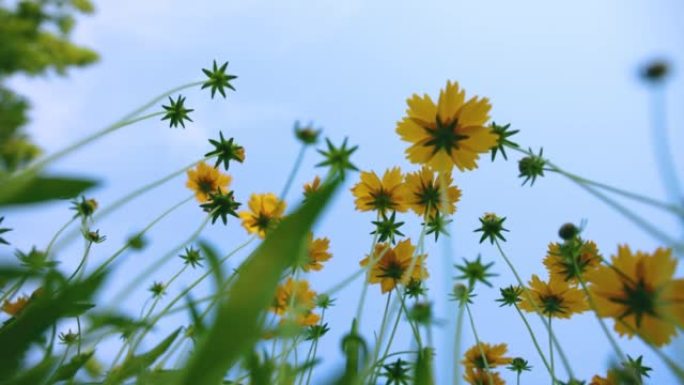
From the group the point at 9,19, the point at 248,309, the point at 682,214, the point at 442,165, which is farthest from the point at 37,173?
the point at 9,19

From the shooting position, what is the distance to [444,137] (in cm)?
86

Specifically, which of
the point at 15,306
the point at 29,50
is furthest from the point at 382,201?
the point at 29,50

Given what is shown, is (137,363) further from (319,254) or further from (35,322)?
(319,254)

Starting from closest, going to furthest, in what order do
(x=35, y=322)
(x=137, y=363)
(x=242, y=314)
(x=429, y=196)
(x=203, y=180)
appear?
(x=242, y=314) < (x=35, y=322) < (x=137, y=363) < (x=429, y=196) < (x=203, y=180)

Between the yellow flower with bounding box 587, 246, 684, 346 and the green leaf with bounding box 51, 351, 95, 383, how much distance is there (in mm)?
664

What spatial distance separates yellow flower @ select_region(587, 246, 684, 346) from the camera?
0.53 meters

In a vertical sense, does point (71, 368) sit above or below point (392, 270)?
below

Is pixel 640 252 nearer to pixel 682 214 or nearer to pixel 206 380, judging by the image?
pixel 682 214

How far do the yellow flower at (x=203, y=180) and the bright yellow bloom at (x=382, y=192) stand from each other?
499mm

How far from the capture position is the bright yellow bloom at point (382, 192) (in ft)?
3.51

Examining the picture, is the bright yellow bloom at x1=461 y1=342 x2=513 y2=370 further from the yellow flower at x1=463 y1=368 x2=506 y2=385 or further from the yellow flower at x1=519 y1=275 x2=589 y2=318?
the yellow flower at x1=519 y1=275 x2=589 y2=318

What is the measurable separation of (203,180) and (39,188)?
2.81 ft

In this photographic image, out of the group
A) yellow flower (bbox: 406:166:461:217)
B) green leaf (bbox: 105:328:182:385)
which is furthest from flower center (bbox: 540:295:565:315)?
green leaf (bbox: 105:328:182:385)

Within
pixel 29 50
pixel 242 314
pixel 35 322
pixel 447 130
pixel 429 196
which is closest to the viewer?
pixel 242 314
